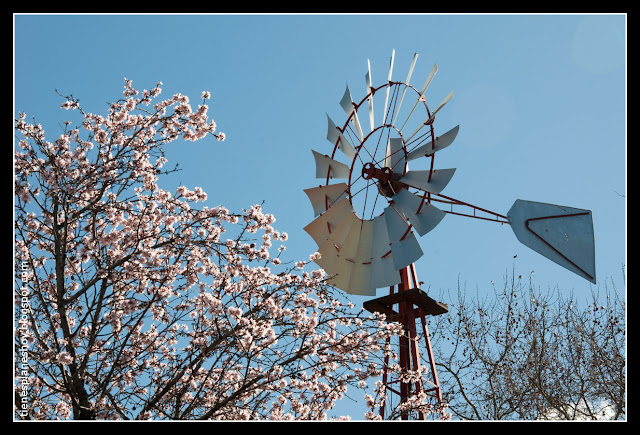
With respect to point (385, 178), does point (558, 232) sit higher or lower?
lower

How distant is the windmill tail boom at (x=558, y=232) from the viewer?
23.0 ft

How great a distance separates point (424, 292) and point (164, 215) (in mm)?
3233

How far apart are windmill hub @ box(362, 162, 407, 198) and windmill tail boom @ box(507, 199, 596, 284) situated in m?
1.52

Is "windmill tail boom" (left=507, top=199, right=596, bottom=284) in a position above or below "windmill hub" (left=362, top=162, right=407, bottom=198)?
below

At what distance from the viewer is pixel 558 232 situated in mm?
7289

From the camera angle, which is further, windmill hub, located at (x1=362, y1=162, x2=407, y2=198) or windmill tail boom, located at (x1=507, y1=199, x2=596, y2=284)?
windmill hub, located at (x1=362, y1=162, x2=407, y2=198)

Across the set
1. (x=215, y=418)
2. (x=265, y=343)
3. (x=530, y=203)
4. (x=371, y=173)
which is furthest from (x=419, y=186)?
(x=215, y=418)

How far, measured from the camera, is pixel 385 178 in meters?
8.33

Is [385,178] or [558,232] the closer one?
[558,232]

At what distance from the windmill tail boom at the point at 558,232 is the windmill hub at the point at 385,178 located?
1.52 m

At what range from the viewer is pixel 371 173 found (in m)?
8.38

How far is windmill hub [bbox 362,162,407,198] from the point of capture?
326 inches

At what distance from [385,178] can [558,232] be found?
2.30m
